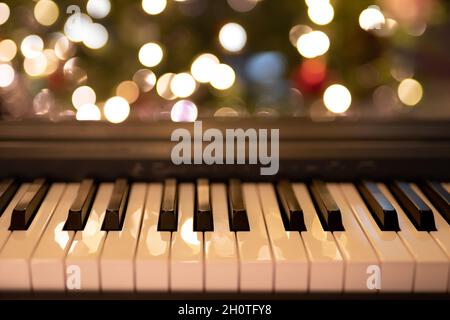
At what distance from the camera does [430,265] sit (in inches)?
43.3

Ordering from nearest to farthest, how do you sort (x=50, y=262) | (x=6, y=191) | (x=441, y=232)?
1. (x=50, y=262)
2. (x=441, y=232)
3. (x=6, y=191)

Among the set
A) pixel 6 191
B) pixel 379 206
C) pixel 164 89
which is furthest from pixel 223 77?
pixel 6 191

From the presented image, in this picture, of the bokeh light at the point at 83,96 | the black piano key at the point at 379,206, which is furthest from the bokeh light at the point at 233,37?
the black piano key at the point at 379,206

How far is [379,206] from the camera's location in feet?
4.21

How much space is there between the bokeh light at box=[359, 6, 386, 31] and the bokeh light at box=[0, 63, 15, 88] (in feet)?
2.97

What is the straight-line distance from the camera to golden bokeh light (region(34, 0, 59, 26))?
1396 millimetres

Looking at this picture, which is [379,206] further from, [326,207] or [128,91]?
[128,91]

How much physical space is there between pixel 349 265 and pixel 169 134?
22.4 inches

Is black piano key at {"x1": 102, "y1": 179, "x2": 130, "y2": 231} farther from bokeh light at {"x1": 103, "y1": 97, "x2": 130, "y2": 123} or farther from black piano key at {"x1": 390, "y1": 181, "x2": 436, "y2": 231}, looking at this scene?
black piano key at {"x1": 390, "y1": 181, "x2": 436, "y2": 231}

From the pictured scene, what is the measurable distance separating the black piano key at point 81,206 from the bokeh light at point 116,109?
0.18 m

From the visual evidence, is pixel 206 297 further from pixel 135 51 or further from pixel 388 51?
pixel 388 51

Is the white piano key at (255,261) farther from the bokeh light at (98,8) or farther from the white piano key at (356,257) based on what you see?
the bokeh light at (98,8)

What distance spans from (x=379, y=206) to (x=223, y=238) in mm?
381
